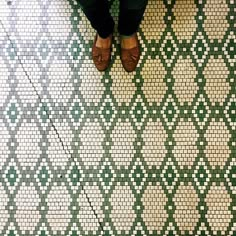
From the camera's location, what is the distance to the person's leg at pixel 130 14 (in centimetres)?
108

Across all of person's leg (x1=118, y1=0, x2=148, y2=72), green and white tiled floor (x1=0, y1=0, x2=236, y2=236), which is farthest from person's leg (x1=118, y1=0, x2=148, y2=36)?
green and white tiled floor (x1=0, y1=0, x2=236, y2=236)

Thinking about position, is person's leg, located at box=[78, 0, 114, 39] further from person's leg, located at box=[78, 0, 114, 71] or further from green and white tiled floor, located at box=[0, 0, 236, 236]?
green and white tiled floor, located at box=[0, 0, 236, 236]

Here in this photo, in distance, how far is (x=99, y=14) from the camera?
1.15m

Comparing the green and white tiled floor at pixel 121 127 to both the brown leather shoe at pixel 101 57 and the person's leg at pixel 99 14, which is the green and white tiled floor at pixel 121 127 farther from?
the person's leg at pixel 99 14

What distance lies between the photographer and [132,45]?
1356 millimetres

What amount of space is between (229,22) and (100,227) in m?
0.76

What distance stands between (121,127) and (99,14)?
1.26 feet

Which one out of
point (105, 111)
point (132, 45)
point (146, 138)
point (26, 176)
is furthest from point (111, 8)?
point (26, 176)

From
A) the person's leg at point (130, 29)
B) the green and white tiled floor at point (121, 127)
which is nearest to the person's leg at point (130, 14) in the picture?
the person's leg at point (130, 29)

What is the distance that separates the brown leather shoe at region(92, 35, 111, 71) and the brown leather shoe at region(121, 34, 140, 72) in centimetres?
5

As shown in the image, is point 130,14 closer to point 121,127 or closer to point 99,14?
point 99,14

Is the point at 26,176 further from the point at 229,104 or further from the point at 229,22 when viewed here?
the point at 229,22

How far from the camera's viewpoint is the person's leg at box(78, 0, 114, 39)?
1091 mm

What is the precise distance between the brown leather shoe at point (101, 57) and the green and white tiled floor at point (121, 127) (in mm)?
27
